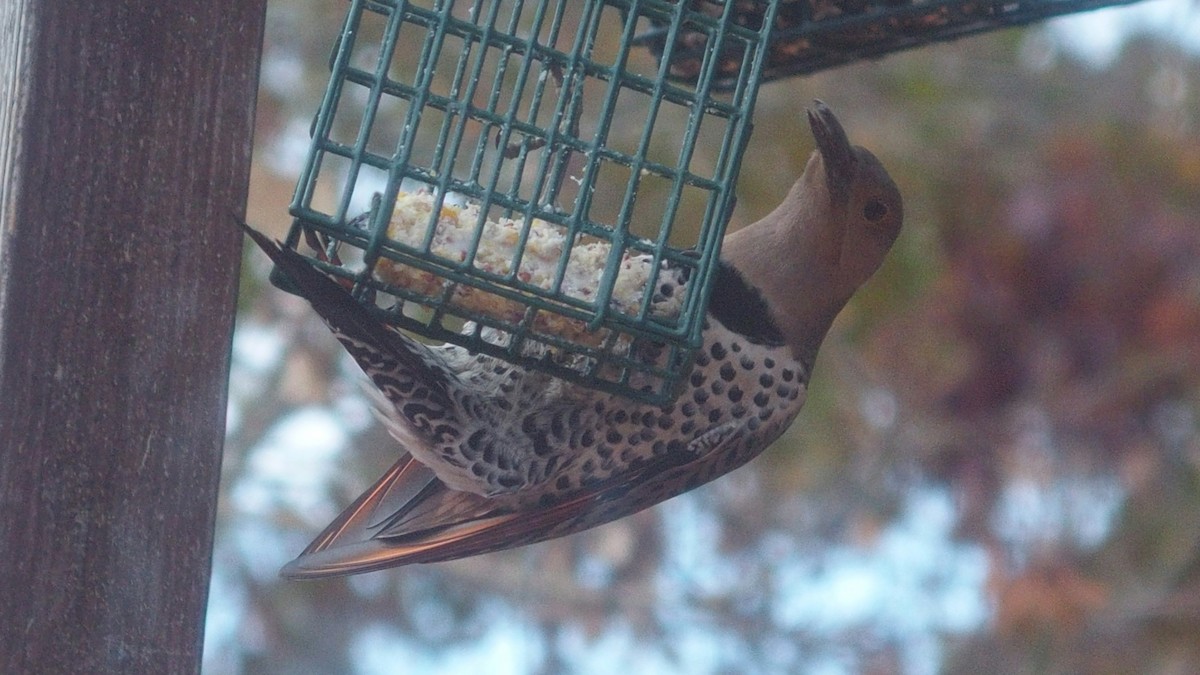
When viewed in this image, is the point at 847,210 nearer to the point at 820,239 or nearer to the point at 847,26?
the point at 820,239

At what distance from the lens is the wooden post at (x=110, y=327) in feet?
5.81

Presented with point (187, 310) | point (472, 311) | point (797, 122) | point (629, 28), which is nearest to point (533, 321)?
point (472, 311)

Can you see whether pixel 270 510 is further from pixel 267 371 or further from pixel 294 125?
pixel 294 125

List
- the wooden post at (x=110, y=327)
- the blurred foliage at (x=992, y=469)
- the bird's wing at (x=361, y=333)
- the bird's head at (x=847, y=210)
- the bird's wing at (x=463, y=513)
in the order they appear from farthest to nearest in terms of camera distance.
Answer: the blurred foliage at (x=992, y=469) → the bird's head at (x=847, y=210) → the bird's wing at (x=463, y=513) → the bird's wing at (x=361, y=333) → the wooden post at (x=110, y=327)

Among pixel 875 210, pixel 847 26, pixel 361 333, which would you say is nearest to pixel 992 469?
pixel 875 210

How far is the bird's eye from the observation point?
10.8 ft

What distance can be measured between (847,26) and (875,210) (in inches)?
19.3

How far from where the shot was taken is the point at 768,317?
312 centimetres

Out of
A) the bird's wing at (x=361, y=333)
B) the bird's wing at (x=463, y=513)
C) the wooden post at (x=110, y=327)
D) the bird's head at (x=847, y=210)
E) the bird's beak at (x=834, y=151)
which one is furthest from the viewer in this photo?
the bird's head at (x=847, y=210)

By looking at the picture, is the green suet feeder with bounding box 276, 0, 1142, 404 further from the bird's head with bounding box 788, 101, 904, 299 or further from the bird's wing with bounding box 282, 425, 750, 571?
the bird's head with bounding box 788, 101, 904, 299

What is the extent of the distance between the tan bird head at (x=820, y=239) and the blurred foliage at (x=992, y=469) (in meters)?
4.40

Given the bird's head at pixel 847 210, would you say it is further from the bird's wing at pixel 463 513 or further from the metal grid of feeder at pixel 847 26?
the bird's wing at pixel 463 513

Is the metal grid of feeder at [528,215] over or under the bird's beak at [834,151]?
under

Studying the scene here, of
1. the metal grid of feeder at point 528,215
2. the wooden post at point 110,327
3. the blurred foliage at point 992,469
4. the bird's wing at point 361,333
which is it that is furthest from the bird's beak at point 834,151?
the blurred foliage at point 992,469
